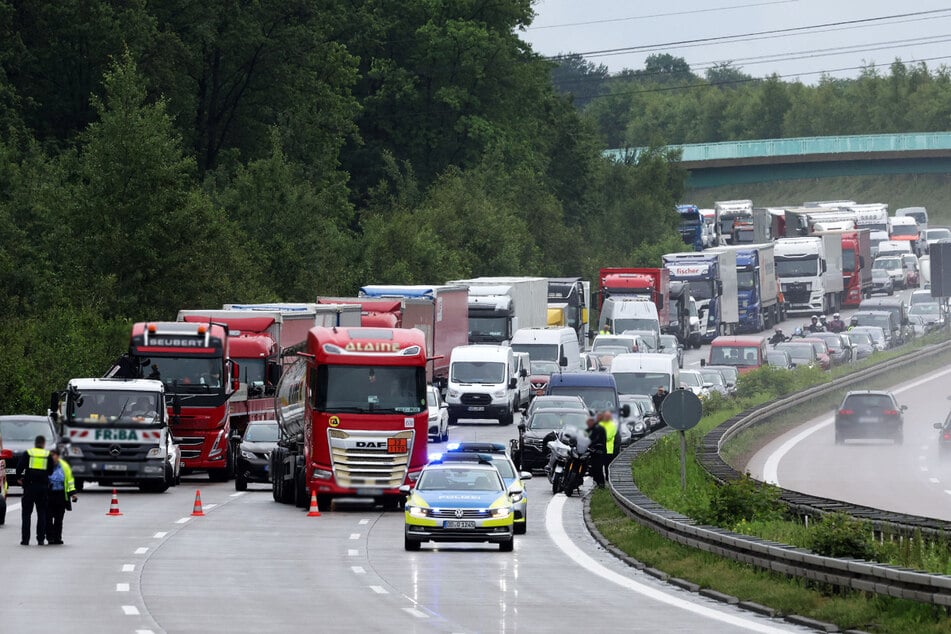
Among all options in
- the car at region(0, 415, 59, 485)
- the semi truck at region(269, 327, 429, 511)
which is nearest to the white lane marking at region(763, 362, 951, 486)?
the semi truck at region(269, 327, 429, 511)

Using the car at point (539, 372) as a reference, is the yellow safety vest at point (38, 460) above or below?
below

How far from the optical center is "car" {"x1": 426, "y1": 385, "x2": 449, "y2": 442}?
5147 centimetres

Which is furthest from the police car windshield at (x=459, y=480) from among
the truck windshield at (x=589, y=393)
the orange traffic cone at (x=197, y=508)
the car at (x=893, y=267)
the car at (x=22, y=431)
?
the car at (x=893, y=267)

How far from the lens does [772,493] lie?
84.5ft

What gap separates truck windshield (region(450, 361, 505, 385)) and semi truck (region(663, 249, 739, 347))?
26.1m

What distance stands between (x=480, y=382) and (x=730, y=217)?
69689 mm

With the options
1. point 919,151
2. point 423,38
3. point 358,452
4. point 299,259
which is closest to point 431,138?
point 423,38

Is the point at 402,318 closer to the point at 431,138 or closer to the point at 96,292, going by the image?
the point at 96,292

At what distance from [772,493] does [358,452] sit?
948 cm

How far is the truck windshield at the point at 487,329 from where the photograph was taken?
6669cm

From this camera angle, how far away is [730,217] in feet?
412

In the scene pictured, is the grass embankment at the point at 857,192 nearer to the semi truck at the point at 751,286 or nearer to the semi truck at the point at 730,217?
the semi truck at the point at 730,217

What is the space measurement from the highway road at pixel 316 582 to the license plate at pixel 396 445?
46.9 inches

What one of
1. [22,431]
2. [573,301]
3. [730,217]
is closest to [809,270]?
[573,301]
